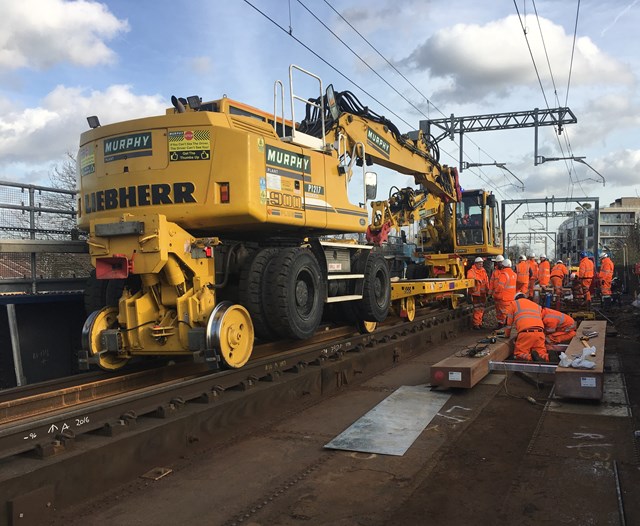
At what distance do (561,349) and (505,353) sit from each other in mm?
900

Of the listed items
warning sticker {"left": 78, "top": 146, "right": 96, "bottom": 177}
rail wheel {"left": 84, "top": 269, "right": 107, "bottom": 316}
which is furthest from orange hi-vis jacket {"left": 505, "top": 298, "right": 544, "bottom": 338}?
warning sticker {"left": 78, "top": 146, "right": 96, "bottom": 177}

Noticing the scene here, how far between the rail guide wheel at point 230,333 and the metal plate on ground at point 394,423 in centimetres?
140

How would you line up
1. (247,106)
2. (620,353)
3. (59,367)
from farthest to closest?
(620,353) → (59,367) → (247,106)

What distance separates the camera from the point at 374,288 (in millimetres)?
8984

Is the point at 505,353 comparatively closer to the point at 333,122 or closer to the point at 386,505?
the point at 333,122

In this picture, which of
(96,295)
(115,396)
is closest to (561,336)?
(115,396)

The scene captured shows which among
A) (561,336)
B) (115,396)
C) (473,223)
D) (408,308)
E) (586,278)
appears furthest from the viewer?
(473,223)

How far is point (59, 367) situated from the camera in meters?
7.43

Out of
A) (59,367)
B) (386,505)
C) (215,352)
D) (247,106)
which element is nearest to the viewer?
(386,505)

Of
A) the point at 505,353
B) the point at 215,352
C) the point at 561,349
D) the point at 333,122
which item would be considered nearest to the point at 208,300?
the point at 215,352

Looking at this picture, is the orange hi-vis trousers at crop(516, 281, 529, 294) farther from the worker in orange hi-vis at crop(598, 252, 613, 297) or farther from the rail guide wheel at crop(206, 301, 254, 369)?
the rail guide wheel at crop(206, 301, 254, 369)

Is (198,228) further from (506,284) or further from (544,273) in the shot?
(544,273)

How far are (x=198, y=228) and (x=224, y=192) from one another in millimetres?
639

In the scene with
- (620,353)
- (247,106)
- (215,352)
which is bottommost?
(620,353)
